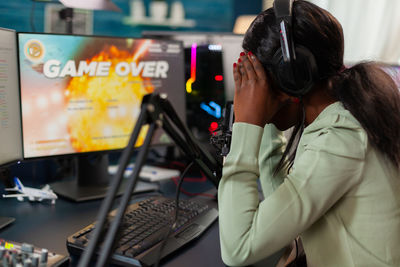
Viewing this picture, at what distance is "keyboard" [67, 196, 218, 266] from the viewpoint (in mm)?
755

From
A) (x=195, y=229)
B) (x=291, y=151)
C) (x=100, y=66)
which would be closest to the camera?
(x=195, y=229)

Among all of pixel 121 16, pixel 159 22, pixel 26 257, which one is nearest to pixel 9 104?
pixel 26 257

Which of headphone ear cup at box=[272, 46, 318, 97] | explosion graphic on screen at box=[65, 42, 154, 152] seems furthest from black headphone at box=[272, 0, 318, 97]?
explosion graphic on screen at box=[65, 42, 154, 152]

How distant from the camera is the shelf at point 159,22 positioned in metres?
3.22

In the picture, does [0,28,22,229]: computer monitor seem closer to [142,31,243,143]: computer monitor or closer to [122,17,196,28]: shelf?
[142,31,243,143]: computer monitor

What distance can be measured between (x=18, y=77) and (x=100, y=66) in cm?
23

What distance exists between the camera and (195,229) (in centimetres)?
91

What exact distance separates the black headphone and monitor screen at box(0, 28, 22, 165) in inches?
25.9

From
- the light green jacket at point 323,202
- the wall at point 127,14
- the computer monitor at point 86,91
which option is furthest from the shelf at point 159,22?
the light green jacket at point 323,202

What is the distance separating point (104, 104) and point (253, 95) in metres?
0.57

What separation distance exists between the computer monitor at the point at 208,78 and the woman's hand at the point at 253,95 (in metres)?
0.69

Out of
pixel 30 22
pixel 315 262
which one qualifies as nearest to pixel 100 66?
pixel 30 22

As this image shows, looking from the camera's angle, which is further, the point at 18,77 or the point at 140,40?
the point at 140,40

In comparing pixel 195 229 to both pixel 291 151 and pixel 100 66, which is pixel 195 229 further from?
pixel 100 66
